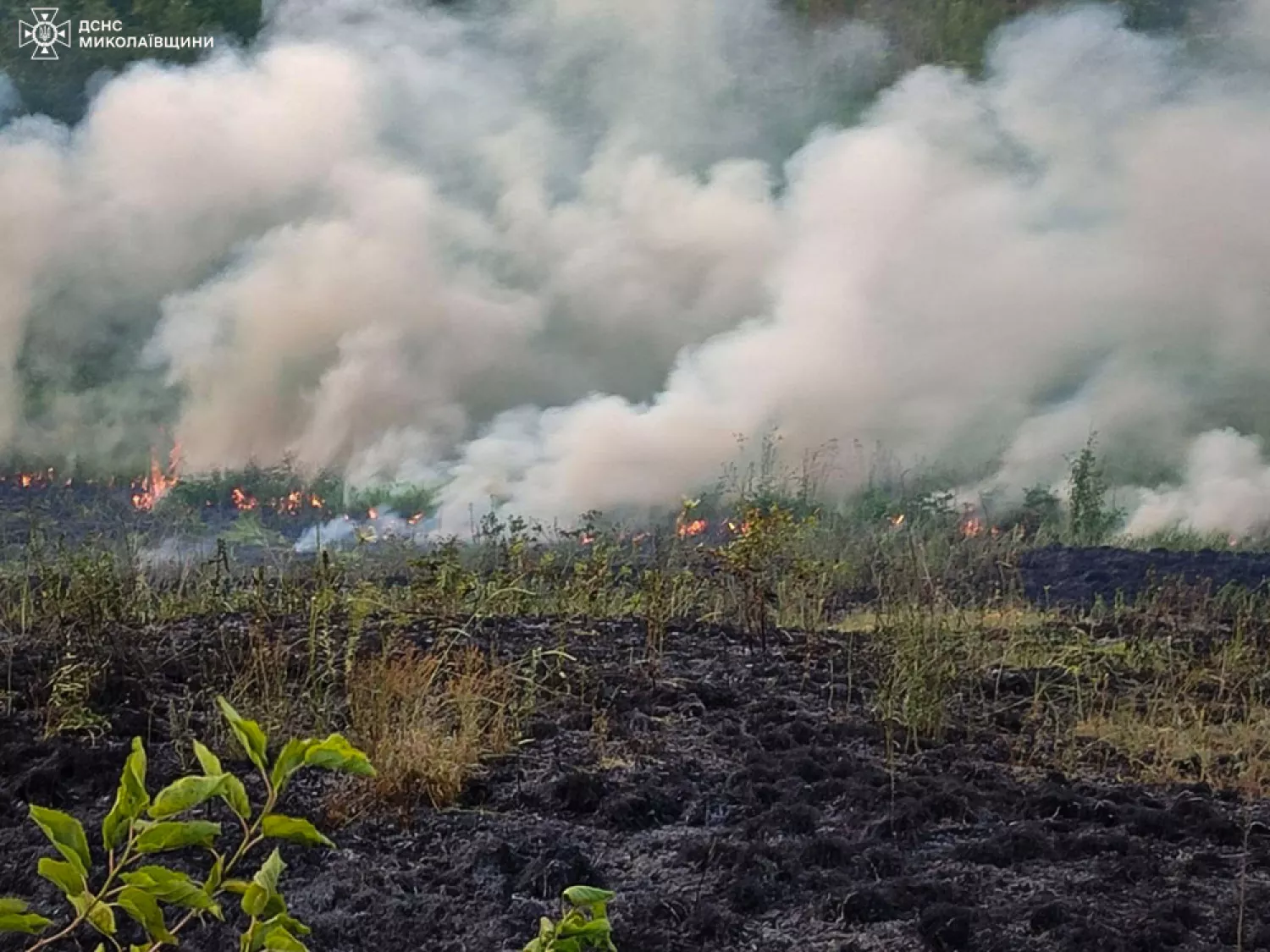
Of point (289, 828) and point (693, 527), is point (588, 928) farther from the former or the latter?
point (693, 527)

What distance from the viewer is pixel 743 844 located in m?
2.38

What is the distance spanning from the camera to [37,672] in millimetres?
3314

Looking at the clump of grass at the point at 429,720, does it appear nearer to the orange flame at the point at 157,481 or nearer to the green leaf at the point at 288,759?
the green leaf at the point at 288,759

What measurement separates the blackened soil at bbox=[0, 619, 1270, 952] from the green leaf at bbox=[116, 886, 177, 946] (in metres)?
1.31

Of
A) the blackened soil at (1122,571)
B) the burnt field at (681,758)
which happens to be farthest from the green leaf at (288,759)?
the blackened soil at (1122,571)

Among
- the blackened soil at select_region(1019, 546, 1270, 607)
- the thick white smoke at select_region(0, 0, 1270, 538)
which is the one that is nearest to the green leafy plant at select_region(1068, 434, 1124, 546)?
the thick white smoke at select_region(0, 0, 1270, 538)

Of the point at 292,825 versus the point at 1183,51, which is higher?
the point at 1183,51

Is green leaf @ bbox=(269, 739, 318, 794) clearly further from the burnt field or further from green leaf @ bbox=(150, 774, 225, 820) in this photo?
the burnt field

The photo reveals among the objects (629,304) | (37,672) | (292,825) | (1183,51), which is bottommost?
(37,672)

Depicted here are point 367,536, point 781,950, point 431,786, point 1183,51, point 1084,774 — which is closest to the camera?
point 781,950

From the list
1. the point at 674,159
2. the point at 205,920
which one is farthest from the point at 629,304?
the point at 205,920

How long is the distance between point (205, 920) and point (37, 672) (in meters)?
1.56

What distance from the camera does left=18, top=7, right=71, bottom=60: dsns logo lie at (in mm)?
8406

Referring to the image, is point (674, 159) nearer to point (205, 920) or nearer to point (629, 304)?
point (629, 304)
